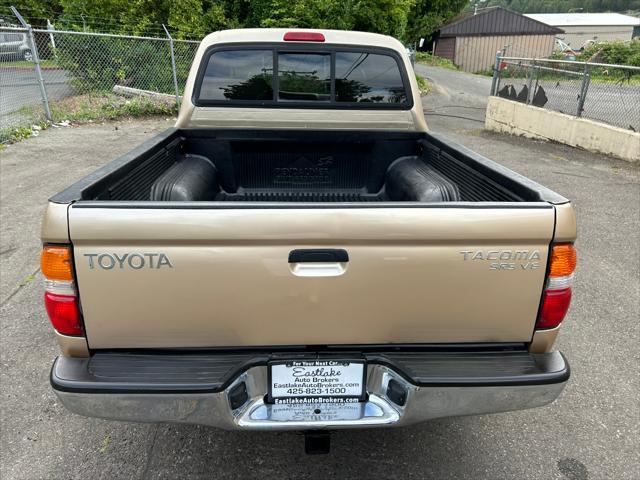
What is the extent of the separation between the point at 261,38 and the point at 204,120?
800 mm

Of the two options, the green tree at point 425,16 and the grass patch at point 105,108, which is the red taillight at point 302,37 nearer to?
the grass patch at point 105,108

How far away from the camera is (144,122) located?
12180 millimetres

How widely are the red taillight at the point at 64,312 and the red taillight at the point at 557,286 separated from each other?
184 cm

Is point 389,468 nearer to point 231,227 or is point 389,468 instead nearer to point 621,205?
point 231,227

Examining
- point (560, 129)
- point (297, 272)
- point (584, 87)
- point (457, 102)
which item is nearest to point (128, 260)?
point (297, 272)

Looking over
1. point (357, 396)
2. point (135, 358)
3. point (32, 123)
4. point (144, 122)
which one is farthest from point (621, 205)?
point (32, 123)

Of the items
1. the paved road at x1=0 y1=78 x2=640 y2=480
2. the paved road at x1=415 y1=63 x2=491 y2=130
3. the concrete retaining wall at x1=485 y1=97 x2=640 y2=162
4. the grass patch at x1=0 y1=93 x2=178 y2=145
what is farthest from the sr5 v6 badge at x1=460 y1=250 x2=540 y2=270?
the paved road at x1=415 y1=63 x2=491 y2=130

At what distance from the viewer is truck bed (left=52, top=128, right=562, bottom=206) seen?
2.91 meters

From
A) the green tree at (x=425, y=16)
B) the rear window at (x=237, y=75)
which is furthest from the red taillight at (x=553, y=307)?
the green tree at (x=425, y=16)

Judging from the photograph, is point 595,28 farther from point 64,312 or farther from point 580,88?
point 64,312

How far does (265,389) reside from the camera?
72.7 inches

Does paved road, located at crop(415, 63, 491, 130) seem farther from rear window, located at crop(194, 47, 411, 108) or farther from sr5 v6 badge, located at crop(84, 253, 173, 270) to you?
sr5 v6 badge, located at crop(84, 253, 173, 270)

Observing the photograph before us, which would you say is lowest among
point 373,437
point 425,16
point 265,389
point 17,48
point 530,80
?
point 373,437

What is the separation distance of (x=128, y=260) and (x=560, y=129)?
10792mm
